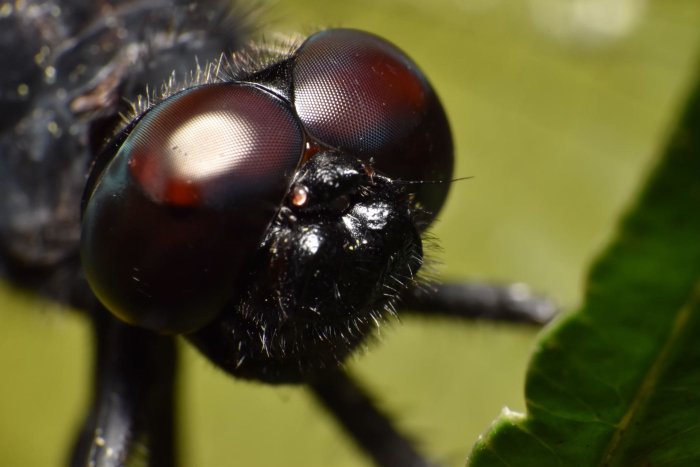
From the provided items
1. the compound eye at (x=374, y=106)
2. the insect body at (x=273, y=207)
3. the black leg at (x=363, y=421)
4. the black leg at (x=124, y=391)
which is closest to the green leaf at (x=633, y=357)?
the insect body at (x=273, y=207)

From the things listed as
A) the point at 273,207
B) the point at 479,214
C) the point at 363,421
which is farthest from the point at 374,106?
the point at 479,214

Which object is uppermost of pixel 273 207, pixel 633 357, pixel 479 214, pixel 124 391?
pixel 633 357

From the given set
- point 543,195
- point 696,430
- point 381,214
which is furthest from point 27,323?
point 696,430

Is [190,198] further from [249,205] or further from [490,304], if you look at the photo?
[490,304]

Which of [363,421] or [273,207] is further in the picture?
[363,421]

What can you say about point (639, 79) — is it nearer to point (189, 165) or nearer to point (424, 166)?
point (424, 166)

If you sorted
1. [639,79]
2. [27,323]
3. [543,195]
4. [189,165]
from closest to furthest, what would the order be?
[189,165]
[27,323]
[543,195]
[639,79]

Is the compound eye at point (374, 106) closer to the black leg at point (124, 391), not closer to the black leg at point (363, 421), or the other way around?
the black leg at point (124, 391)
